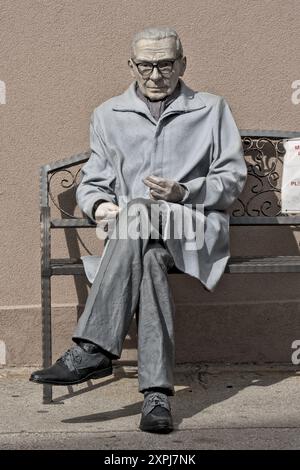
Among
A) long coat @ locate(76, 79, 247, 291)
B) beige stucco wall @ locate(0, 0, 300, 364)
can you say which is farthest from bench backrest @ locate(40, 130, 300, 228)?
long coat @ locate(76, 79, 247, 291)

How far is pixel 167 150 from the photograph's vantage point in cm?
497

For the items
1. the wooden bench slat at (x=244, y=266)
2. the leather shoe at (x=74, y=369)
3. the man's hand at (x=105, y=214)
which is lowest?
the leather shoe at (x=74, y=369)

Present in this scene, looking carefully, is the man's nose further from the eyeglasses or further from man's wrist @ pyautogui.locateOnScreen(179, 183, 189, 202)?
man's wrist @ pyautogui.locateOnScreen(179, 183, 189, 202)

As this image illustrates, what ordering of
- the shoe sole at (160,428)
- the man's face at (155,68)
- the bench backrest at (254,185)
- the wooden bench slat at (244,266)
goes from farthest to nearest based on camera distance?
the bench backrest at (254,185) < the man's face at (155,68) < the wooden bench slat at (244,266) < the shoe sole at (160,428)

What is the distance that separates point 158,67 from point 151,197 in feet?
2.10

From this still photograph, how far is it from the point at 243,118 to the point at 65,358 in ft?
5.91

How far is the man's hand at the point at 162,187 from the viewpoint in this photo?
15.3ft

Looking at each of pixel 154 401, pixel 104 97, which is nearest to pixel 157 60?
pixel 104 97

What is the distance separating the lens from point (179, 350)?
17.8 feet

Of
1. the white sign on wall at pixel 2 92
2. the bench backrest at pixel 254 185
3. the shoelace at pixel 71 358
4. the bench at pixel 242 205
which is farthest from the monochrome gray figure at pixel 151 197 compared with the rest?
the white sign on wall at pixel 2 92

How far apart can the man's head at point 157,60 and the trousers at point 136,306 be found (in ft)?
2.58

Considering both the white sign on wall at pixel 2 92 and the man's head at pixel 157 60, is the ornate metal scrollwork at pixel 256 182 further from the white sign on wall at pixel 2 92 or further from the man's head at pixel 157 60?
the man's head at pixel 157 60
